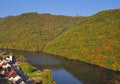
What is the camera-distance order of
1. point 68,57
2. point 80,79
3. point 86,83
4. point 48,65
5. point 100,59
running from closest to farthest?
point 86,83 < point 80,79 < point 48,65 < point 100,59 < point 68,57

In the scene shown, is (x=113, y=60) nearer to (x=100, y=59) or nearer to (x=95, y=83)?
(x=100, y=59)

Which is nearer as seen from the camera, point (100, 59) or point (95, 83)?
point (95, 83)

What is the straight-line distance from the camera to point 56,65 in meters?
152

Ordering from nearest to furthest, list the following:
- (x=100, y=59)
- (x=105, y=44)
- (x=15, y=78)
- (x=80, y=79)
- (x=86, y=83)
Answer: (x=15, y=78)
(x=86, y=83)
(x=80, y=79)
(x=100, y=59)
(x=105, y=44)

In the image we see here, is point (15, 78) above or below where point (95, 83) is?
above

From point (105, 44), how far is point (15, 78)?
113 metres

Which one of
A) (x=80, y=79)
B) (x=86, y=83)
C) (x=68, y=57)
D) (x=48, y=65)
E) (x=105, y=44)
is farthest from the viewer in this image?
(x=68, y=57)

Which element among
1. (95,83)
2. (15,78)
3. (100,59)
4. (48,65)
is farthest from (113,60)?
(15,78)

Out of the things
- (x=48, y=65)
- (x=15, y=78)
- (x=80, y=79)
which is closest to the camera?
(x=15, y=78)

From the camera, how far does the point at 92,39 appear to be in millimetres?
197750

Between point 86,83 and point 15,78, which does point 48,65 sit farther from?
point 15,78

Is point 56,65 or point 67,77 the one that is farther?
point 56,65

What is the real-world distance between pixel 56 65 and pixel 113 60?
3218cm

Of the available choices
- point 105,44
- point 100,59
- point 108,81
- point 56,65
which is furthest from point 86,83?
point 105,44
